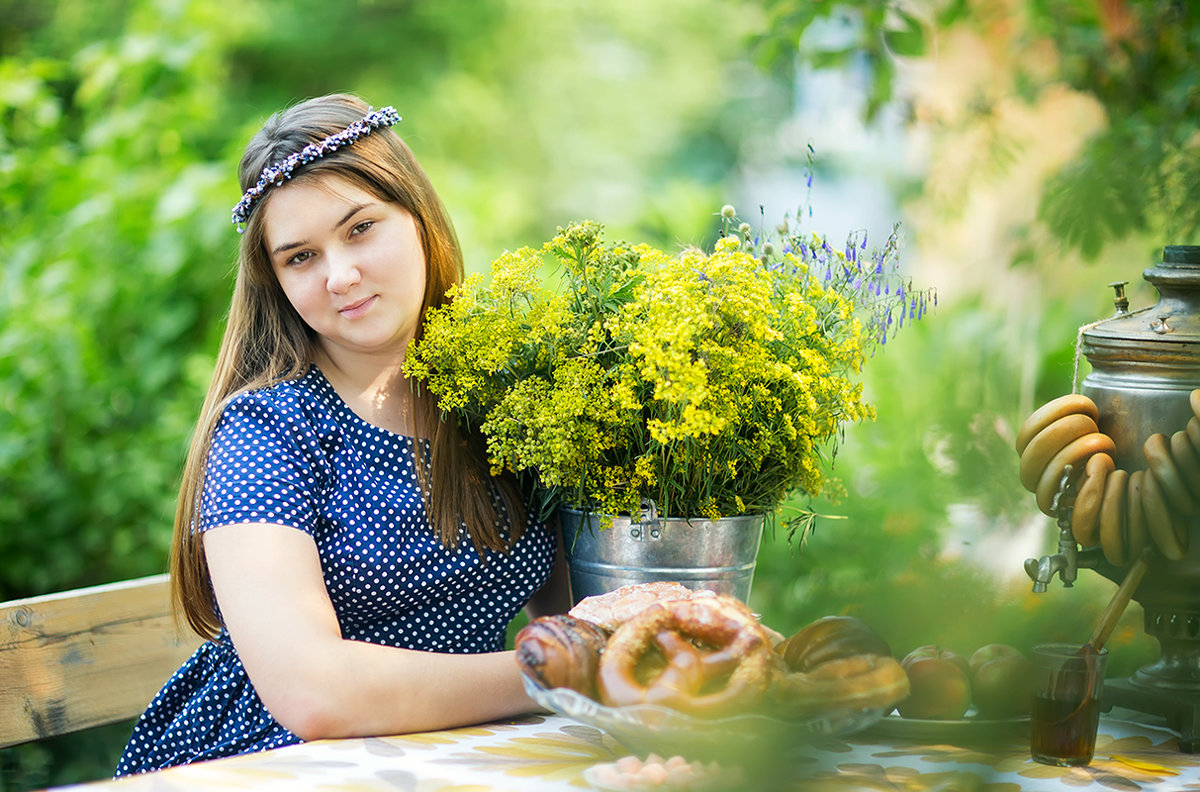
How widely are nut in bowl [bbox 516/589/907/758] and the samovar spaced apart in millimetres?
311

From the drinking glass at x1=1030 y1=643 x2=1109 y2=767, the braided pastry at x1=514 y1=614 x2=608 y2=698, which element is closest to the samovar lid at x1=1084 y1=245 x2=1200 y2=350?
the drinking glass at x1=1030 y1=643 x2=1109 y2=767

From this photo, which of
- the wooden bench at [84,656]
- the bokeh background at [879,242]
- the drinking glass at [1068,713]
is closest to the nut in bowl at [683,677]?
the bokeh background at [879,242]

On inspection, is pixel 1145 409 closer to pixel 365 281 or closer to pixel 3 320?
pixel 365 281

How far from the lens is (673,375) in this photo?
115cm

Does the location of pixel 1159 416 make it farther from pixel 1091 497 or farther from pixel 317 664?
pixel 317 664

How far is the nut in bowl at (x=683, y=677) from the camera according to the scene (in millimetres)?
943

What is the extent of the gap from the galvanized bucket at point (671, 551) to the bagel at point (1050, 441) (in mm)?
323

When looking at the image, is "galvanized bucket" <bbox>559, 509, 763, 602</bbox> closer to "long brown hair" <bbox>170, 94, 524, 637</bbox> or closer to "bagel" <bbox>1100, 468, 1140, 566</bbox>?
"long brown hair" <bbox>170, 94, 524, 637</bbox>

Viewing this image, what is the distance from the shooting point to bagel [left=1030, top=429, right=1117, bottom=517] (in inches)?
47.6

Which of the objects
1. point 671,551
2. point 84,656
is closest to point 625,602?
point 671,551

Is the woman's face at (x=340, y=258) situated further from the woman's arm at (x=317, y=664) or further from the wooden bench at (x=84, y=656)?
the wooden bench at (x=84, y=656)

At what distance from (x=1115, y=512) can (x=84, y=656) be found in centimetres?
144

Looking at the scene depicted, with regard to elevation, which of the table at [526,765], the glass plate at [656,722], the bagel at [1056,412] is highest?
the bagel at [1056,412]

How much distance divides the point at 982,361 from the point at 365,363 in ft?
3.78
